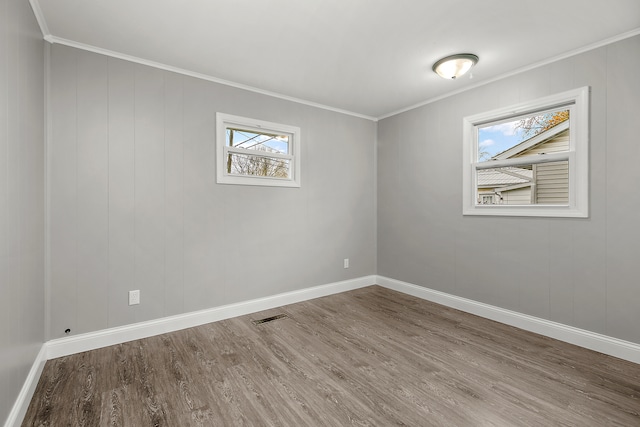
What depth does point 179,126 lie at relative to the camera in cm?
302

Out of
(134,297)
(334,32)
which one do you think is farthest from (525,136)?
(134,297)

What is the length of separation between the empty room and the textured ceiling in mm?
21

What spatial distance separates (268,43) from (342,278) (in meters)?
3.09

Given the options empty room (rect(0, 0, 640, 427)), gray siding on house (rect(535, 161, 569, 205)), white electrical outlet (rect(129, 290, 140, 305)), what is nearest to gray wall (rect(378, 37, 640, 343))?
empty room (rect(0, 0, 640, 427))

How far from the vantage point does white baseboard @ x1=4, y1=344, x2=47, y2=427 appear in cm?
159

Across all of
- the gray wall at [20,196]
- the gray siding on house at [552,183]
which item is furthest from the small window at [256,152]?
the gray siding on house at [552,183]

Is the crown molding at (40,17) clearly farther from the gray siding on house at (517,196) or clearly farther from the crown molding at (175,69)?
the gray siding on house at (517,196)

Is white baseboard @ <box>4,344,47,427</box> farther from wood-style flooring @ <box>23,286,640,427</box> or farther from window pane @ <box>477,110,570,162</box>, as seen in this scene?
window pane @ <box>477,110,570,162</box>

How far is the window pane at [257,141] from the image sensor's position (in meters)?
3.42

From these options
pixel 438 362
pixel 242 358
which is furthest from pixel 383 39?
pixel 242 358

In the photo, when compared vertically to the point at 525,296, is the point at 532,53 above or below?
above

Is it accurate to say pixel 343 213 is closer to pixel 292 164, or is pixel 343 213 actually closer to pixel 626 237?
pixel 292 164

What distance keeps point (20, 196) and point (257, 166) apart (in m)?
2.14

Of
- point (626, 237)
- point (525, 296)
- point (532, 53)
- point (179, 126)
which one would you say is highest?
point (532, 53)
